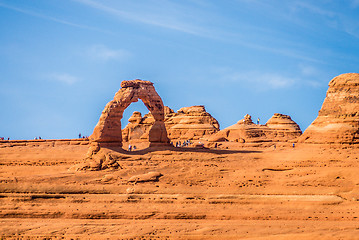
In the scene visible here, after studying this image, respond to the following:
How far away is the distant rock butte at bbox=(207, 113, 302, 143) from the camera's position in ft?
152

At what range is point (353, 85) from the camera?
26.9 m

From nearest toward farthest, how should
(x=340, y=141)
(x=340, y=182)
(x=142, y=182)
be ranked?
(x=340, y=182) < (x=142, y=182) < (x=340, y=141)

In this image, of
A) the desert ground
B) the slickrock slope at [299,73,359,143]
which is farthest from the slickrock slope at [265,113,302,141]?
the desert ground

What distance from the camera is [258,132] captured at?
49.7 metres

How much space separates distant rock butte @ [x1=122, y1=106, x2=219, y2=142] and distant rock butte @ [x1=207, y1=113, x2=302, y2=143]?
369 centimetres

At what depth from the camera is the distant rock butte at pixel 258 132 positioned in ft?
152

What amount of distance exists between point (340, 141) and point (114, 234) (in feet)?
48.4

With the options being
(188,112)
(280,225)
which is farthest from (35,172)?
(188,112)

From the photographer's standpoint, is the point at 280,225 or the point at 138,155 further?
the point at 138,155

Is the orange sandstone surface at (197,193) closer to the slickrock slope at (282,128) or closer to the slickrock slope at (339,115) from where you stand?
the slickrock slope at (339,115)

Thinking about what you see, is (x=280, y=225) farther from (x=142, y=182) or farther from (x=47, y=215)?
(x=47, y=215)

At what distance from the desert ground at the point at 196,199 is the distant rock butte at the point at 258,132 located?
69.5 feet

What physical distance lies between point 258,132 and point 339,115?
76.5 feet

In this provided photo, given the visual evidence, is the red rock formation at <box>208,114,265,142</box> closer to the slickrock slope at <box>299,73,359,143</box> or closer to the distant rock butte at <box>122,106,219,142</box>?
the distant rock butte at <box>122,106,219,142</box>
